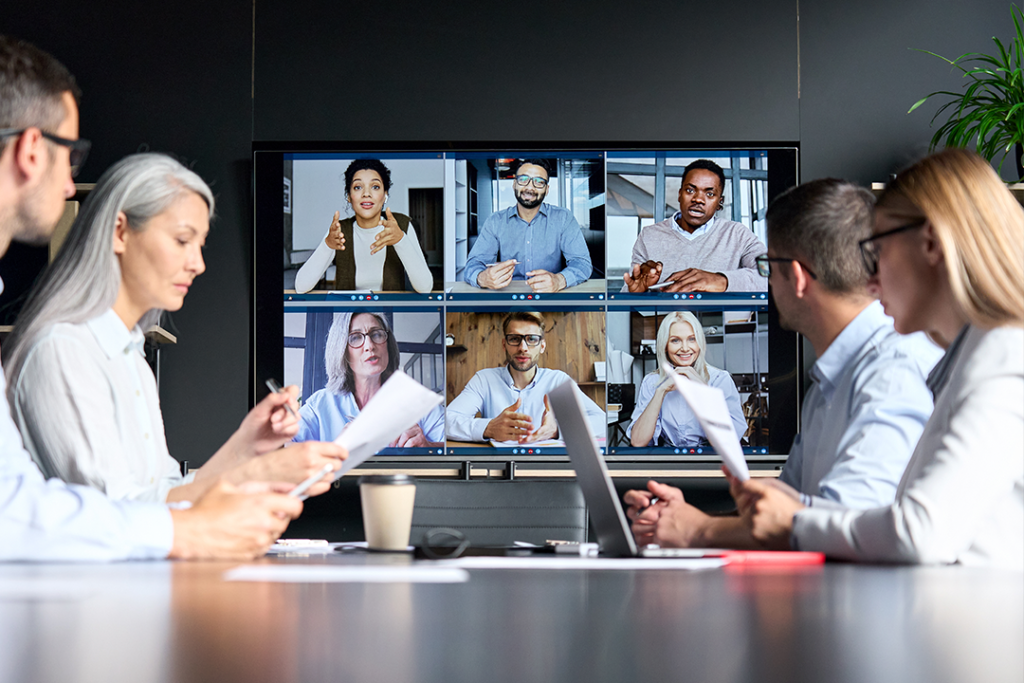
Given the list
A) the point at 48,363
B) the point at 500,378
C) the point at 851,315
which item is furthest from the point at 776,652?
the point at 500,378

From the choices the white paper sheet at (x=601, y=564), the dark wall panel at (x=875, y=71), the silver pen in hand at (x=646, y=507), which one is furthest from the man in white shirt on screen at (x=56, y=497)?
the dark wall panel at (x=875, y=71)

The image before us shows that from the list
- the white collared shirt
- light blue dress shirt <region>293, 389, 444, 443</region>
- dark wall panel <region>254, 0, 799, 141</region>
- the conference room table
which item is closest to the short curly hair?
dark wall panel <region>254, 0, 799, 141</region>

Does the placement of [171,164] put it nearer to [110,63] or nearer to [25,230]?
[25,230]

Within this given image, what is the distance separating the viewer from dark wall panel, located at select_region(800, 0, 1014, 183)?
13.7ft

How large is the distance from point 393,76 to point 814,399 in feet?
8.75

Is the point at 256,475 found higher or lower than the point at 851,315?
lower

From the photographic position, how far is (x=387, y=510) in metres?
1.70

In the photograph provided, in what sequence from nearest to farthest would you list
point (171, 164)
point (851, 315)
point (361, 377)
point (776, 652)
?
point (776, 652) → point (171, 164) → point (851, 315) → point (361, 377)

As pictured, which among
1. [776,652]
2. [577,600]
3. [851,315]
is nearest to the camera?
[776,652]

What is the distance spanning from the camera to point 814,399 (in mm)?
2295

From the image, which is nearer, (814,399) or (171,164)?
(171,164)

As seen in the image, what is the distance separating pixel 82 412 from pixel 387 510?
0.55 m

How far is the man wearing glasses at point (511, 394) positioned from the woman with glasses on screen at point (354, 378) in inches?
4.6

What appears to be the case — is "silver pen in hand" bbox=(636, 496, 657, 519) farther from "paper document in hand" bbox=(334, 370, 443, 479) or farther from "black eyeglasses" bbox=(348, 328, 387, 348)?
"black eyeglasses" bbox=(348, 328, 387, 348)
